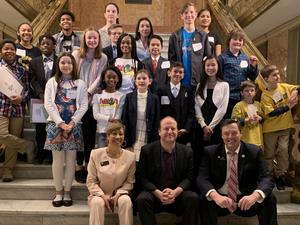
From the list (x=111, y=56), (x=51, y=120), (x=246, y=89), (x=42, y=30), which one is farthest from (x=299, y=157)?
(x=42, y=30)

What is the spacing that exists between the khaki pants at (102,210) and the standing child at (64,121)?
1.97ft

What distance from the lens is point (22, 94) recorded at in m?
4.77

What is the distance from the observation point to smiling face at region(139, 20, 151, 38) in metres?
4.95

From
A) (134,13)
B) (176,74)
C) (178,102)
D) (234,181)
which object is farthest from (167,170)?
(134,13)

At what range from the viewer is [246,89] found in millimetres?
4516

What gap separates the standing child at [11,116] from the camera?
4.63 meters

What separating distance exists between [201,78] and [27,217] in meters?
2.35

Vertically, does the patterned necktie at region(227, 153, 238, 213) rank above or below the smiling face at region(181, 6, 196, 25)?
below

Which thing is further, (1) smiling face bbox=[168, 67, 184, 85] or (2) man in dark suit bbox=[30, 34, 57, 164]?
(2) man in dark suit bbox=[30, 34, 57, 164]

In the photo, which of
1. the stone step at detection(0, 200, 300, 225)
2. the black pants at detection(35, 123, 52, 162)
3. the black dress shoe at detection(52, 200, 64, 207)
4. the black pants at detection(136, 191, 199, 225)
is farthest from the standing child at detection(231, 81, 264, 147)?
the black pants at detection(35, 123, 52, 162)

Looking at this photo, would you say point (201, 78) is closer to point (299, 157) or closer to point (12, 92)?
point (299, 157)

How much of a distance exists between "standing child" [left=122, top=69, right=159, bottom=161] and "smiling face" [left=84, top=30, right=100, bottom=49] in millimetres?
648

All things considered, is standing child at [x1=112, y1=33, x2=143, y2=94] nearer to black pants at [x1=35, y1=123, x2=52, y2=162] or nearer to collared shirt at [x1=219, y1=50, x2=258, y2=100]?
collared shirt at [x1=219, y1=50, x2=258, y2=100]

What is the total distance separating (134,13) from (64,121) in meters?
5.42
